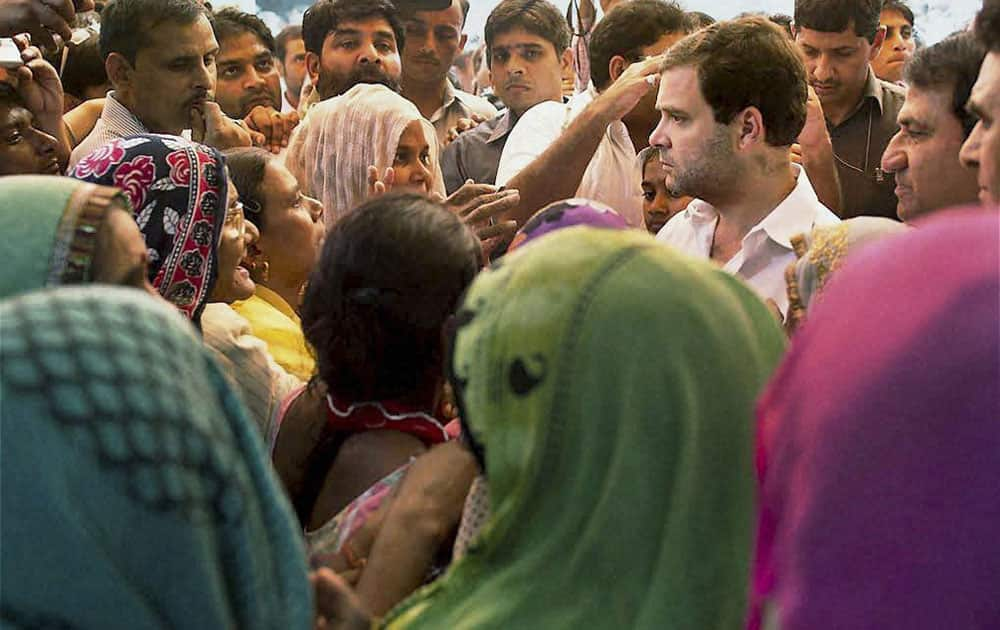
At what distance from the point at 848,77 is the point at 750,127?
1386mm

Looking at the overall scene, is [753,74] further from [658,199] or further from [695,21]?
[695,21]

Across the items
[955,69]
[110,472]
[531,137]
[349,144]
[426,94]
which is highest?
[110,472]

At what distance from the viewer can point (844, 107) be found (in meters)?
5.14

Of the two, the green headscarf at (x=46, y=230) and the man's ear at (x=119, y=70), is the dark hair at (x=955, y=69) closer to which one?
the green headscarf at (x=46, y=230)

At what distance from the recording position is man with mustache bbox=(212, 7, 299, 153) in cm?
598

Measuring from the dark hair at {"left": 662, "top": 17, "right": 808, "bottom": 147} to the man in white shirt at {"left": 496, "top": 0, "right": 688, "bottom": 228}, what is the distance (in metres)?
0.47

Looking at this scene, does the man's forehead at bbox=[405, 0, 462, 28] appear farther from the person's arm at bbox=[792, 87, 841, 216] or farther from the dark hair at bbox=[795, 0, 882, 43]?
the person's arm at bbox=[792, 87, 841, 216]

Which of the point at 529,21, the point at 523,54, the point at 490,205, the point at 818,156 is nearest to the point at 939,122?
the point at 490,205

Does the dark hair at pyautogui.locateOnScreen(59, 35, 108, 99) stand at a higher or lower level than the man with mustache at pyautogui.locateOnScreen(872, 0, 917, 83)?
higher

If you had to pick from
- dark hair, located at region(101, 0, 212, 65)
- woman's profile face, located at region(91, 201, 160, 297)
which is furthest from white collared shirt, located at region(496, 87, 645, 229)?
woman's profile face, located at region(91, 201, 160, 297)

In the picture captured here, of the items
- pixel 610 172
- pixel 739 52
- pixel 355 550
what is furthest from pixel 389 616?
pixel 610 172

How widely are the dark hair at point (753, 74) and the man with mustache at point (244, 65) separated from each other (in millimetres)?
2414

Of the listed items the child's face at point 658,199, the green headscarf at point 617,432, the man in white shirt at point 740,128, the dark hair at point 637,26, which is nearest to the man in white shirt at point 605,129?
the dark hair at point 637,26

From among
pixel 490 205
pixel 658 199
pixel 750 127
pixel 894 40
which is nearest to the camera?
pixel 490 205
